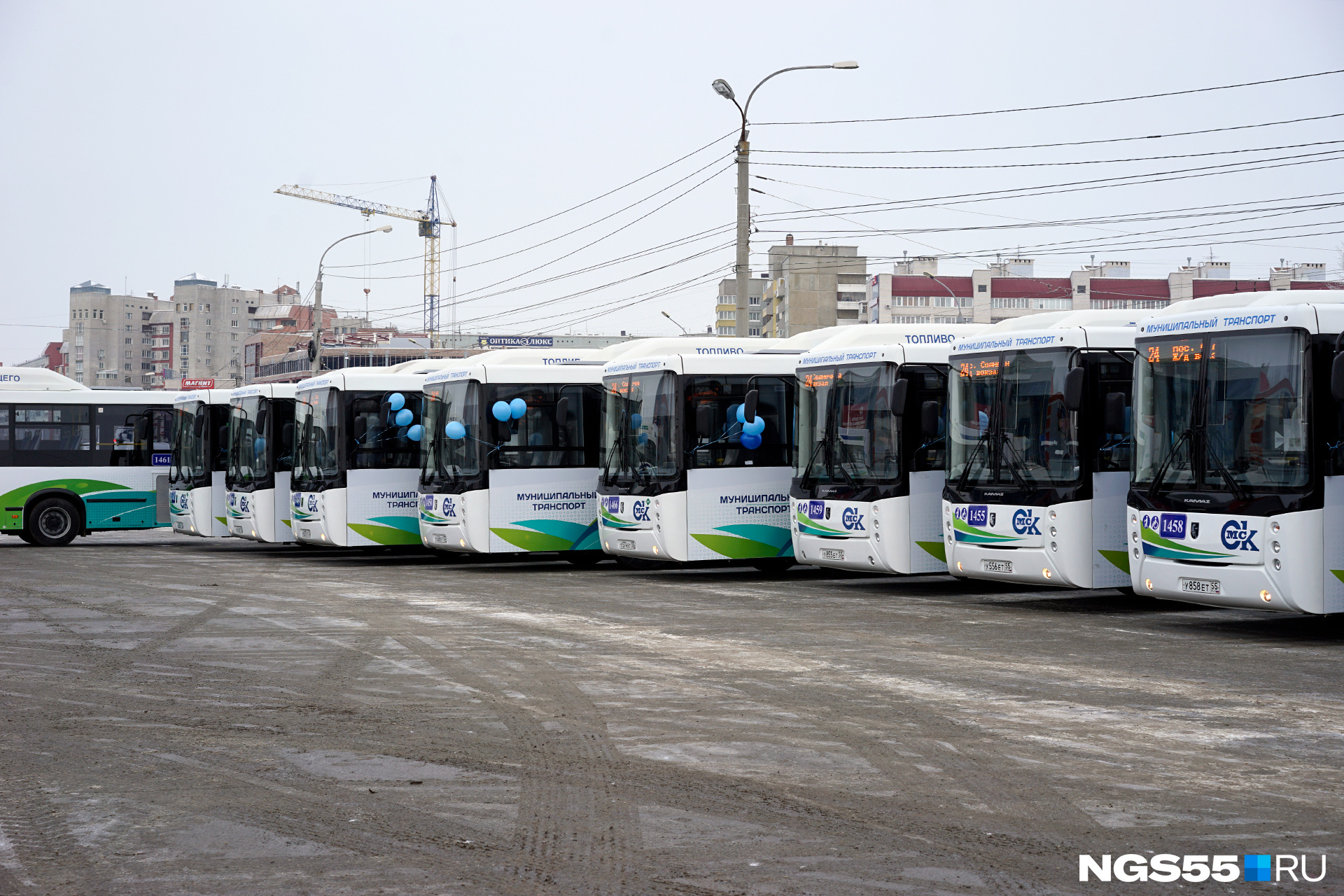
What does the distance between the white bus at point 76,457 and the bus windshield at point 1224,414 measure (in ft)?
70.2

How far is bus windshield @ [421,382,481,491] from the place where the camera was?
22.2 metres

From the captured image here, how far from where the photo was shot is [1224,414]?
1341cm

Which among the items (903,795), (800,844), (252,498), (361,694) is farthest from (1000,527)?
(252,498)

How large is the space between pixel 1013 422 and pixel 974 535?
1281 mm

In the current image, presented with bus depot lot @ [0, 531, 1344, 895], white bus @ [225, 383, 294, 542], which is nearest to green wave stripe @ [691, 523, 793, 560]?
bus depot lot @ [0, 531, 1344, 895]

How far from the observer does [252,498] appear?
27.0 metres

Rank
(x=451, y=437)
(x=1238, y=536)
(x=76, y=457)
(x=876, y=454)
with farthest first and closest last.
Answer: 1. (x=76, y=457)
2. (x=451, y=437)
3. (x=876, y=454)
4. (x=1238, y=536)

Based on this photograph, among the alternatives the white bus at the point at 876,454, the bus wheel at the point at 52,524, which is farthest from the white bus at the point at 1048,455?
the bus wheel at the point at 52,524

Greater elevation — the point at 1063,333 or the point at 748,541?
the point at 1063,333

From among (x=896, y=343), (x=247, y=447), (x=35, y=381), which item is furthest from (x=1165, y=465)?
(x=35, y=381)

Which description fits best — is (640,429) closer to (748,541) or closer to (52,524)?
(748,541)

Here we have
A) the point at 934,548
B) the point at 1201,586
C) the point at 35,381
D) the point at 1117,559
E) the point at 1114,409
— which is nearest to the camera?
the point at 1201,586

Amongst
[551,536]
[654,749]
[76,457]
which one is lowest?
[654,749]

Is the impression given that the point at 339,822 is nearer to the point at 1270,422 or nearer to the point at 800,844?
the point at 800,844
